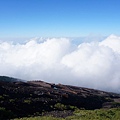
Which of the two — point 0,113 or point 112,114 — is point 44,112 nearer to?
point 0,113

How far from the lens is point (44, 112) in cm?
4759

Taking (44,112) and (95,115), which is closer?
(95,115)

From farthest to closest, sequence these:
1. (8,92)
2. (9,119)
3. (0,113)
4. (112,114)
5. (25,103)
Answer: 1. (8,92)
2. (25,103)
3. (112,114)
4. (0,113)
5. (9,119)

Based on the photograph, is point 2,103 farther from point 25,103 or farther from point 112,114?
point 112,114

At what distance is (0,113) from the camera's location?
42.2 m

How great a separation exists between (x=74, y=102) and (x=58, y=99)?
3.96 m

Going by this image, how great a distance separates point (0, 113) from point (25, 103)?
9888 millimetres

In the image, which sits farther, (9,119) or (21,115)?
(21,115)

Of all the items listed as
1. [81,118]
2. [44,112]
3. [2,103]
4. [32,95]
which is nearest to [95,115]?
[81,118]

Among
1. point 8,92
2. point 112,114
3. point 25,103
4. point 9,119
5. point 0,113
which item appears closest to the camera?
point 9,119

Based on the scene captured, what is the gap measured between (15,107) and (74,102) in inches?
716

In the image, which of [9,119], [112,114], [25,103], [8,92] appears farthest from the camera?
[8,92]

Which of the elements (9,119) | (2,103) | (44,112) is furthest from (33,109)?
(9,119)

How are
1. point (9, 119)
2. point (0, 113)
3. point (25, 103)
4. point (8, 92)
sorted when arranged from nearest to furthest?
point (9, 119), point (0, 113), point (25, 103), point (8, 92)
